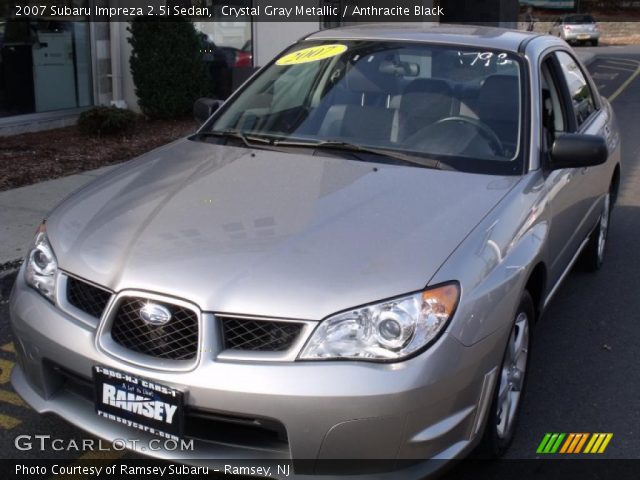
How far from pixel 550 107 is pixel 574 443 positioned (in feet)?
5.89

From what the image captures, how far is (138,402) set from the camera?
8.94 ft

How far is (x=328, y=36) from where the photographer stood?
478cm

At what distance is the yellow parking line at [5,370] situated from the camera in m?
4.01

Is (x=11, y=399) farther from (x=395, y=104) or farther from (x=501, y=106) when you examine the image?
(x=501, y=106)

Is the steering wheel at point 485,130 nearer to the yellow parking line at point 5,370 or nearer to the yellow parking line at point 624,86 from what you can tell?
Result: the yellow parking line at point 5,370

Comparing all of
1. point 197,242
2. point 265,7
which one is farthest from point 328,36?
point 265,7

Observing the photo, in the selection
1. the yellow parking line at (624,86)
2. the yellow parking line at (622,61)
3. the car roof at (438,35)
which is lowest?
the yellow parking line at (624,86)

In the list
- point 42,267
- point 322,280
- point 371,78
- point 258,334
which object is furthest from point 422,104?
point 42,267

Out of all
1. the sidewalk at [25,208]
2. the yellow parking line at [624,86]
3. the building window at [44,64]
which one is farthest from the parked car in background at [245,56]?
the yellow parking line at [624,86]

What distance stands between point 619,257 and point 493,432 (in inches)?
135

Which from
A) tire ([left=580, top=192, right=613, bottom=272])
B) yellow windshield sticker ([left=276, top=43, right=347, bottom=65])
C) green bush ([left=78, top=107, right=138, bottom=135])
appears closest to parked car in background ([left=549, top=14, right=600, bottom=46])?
green bush ([left=78, top=107, right=138, bottom=135])

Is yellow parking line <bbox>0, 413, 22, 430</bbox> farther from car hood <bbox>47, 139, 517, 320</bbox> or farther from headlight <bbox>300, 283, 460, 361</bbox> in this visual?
headlight <bbox>300, 283, 460, 361</bbox>

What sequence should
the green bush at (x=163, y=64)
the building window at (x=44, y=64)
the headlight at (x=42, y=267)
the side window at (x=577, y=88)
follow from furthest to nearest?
1. the green bush at (x=163, y=64)
2. the building window at (x=44, y=64)
3. the side window at (x=577, y=88)
4. the headlight at (x=42, y=267)

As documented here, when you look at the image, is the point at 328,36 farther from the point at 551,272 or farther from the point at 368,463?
the point at 368,463
